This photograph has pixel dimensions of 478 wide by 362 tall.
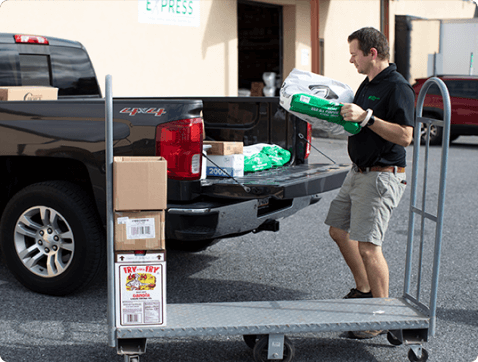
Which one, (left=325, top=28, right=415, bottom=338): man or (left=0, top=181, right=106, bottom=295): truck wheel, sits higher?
(left=325, top=28, right=415, bottom=338): man

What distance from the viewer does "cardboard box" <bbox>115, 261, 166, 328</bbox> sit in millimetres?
3283

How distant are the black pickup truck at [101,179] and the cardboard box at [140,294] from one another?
0.80 metres

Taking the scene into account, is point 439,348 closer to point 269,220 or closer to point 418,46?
point 269,220

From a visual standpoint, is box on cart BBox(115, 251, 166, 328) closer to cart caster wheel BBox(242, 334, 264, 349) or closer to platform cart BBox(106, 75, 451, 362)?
platform cart BBox(106, 75, 451, 362)

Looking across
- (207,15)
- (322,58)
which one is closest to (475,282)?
(207,15)

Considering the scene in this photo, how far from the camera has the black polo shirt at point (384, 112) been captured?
3.77m

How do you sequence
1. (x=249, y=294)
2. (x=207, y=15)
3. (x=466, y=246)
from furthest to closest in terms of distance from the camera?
(x=207, y=15) < (x=466, y=246) < (x=249, y=294)

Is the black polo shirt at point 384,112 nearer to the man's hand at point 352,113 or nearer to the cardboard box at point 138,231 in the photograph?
the man's hand at point 352,113

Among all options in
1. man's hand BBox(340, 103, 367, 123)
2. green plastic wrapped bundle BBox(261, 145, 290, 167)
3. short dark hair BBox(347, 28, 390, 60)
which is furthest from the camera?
green plastic wrapped bundle BBox(261, 145, 290, 167)

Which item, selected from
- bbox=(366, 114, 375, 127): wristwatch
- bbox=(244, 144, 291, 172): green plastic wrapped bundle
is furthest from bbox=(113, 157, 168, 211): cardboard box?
bbox=(244, 144, 291, 172): green plastic wrapped bundle

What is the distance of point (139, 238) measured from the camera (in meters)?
3.25

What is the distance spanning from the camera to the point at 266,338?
3488 millimetres

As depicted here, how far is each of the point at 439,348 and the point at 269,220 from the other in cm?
142

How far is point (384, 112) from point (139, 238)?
66.4 inches
